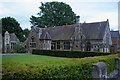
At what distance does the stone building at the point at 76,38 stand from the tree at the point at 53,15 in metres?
12.7

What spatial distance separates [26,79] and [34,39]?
28.7 m

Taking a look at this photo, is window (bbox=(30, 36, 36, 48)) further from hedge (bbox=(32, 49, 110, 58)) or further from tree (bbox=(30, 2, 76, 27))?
tree (bbox=(30, 2, 76, 27))

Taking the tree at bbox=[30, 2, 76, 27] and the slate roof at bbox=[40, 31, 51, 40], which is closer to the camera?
the slate roof at bbox=[40, 31, 51, 40]

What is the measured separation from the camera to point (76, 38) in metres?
26.7

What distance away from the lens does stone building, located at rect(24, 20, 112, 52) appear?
24.5 metres

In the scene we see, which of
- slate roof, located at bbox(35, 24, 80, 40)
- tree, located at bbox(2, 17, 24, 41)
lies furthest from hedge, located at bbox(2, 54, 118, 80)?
tree, located at bbox(2, 17, 24, 41)

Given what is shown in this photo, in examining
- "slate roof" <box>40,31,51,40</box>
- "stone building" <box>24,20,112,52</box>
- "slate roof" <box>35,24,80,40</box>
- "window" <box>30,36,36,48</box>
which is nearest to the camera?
"stone building" <box>24,20,112,52</box>

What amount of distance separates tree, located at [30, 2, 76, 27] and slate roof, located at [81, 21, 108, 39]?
17.6 m

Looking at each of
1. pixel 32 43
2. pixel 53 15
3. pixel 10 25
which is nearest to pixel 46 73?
pixel 32 43

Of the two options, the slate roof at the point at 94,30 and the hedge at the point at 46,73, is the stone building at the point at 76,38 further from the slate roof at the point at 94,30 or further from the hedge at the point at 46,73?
the hedge at the point at 46,73

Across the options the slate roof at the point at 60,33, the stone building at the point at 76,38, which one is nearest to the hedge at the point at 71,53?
the stone building at the point at 76,38

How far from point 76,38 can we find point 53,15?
21.9m

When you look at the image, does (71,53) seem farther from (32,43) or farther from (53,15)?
(53,15)

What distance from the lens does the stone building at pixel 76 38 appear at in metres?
24.5
